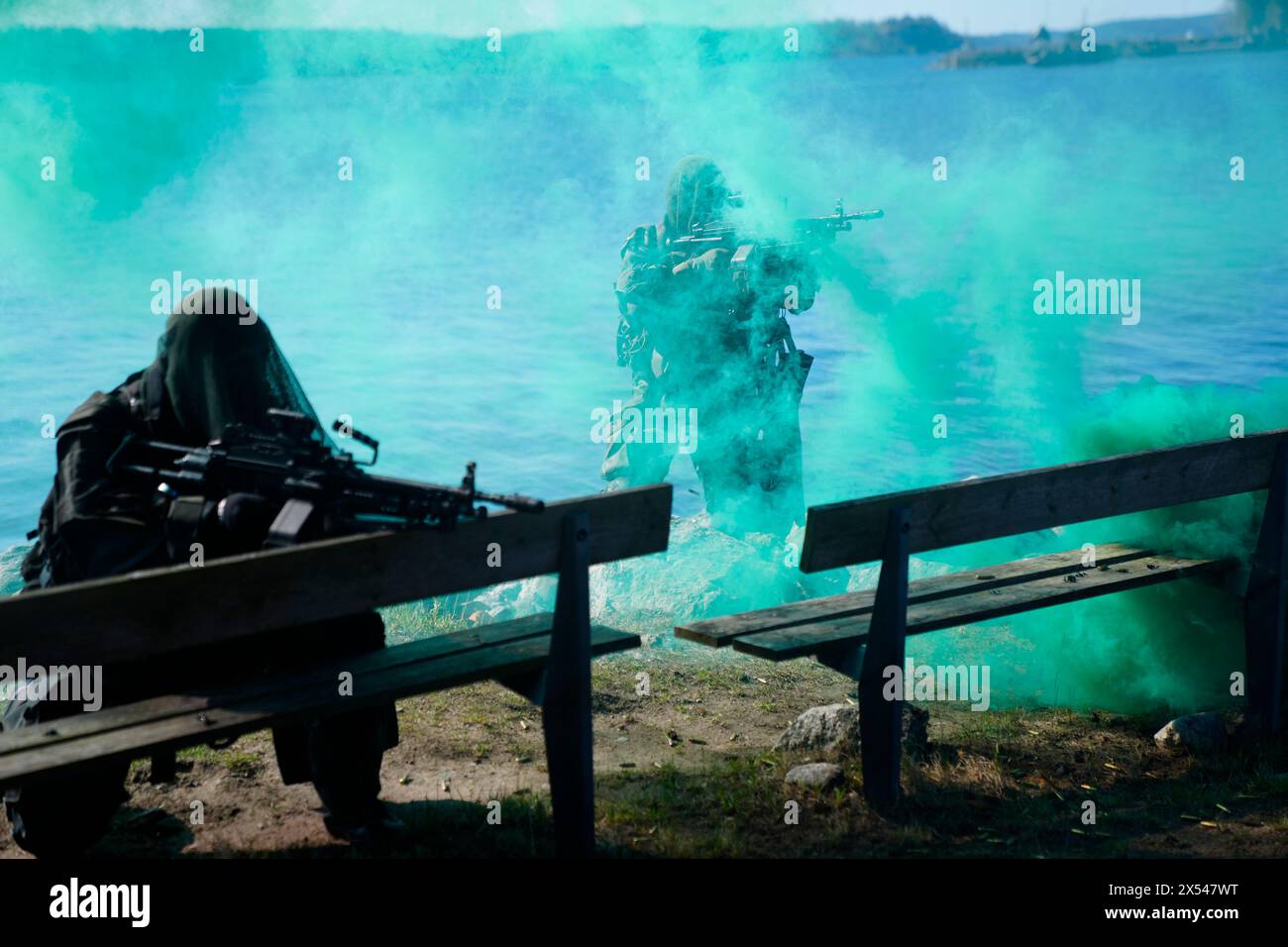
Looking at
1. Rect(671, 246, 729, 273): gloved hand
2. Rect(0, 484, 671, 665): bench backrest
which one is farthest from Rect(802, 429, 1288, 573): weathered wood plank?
Rect(671, 246, 729, 273): gloved hand

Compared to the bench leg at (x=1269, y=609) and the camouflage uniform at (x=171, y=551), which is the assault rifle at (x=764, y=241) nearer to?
the bench leg at (x=1269, y=609)

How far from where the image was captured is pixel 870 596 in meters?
5.72

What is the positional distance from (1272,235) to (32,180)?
34.5 metres

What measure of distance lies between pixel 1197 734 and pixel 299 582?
3.99 meters

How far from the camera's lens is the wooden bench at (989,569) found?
195 inches

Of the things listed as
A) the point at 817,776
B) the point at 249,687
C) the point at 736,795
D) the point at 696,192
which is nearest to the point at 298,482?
the point at 249,687

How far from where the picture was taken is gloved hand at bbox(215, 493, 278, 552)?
178 inches

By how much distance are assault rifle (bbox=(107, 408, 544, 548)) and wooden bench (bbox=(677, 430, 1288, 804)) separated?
44.7 inches

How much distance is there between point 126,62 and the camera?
1389 inches

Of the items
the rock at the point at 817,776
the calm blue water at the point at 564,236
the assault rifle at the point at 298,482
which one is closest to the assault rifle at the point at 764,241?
the rock at the point at 817,776

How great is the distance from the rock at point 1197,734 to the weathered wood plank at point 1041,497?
1018 mm

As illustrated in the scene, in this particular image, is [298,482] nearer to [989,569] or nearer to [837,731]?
[837,731]

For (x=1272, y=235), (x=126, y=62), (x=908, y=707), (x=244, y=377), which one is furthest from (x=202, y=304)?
(x=1272, y=235)
